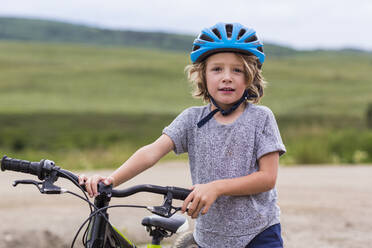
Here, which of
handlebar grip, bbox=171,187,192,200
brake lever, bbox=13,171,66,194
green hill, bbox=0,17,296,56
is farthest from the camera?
green hill, bbox=0,17,296,56

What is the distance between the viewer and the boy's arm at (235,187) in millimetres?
2498

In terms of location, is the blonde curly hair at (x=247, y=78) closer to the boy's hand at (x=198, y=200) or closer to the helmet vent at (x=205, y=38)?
the helmet vent at (x=205, y=38)

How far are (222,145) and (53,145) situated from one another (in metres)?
23.8

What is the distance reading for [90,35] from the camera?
16238 centimetres

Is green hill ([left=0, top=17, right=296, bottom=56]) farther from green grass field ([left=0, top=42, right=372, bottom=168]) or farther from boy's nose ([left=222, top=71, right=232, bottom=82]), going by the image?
boy's nose ([left=222, top=71, right=232, bottom=82])

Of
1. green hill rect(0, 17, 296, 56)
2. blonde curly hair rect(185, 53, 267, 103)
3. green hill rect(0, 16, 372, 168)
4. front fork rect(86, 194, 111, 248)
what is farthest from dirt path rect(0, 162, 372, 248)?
green hill rect(0, 17, 296, 56)

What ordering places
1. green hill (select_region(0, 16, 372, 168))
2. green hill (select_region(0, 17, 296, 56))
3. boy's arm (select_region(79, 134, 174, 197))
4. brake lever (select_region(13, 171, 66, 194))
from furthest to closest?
green hill (select_region(0, 17, 296, 56))
green hill (select_region(0, 16, 372, 168))
boy's arm (select_region(79, 134, 174, 197))
brake lever (select_region(13, 171, 66, 194))

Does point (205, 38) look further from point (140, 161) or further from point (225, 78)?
point (140, 161)

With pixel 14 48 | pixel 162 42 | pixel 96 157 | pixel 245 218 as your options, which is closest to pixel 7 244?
pixel 245 218

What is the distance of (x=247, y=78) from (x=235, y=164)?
447mm

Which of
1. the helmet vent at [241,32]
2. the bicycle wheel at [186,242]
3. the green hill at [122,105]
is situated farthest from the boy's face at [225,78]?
the green hill at [122,105]

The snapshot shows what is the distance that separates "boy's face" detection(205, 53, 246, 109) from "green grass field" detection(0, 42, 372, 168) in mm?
12708

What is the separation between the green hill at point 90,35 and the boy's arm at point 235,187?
14806cm

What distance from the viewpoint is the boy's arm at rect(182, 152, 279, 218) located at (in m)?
2.50
